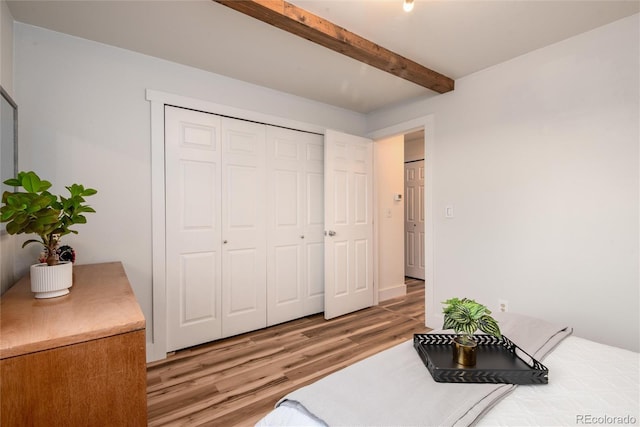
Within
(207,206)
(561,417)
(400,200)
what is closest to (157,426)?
(207,206)

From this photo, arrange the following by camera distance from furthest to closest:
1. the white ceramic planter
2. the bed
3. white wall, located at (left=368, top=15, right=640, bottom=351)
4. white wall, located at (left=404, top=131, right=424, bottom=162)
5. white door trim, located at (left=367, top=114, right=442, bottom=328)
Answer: white wall, located at (left=404, top=131, right=424, bottom=162) < white door trim, located at (left=367, top=114, right=442, bottom=328) < white wall, located at (left=368, top=15, right=640, bottom=351) < the white ceramic planter < the bed

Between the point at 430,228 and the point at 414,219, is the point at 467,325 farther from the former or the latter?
the point at 414,219

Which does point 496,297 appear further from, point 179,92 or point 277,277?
point 179,92

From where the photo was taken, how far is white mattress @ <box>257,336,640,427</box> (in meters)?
0.87

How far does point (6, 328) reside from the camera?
1.00m

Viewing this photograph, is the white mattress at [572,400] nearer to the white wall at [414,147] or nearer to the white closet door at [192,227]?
the white closet door at [192,227]

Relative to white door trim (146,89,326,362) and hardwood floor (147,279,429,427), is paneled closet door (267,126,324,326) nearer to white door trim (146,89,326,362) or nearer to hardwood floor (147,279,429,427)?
hardwood floor (147,279,429,427)

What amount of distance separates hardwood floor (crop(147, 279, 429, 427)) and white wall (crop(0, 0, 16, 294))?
1082 millimetres

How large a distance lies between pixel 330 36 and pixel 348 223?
2.03 m

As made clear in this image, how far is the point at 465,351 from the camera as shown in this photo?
112cm

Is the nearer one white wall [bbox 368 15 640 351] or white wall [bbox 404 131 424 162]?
white wall [bbox 368 15 640 351]

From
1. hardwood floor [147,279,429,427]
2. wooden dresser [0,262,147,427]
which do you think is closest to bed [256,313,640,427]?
wooden dresser [0,262,147,427]

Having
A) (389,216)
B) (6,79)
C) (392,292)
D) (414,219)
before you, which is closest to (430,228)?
(389,216)

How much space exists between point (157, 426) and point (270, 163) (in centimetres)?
224
